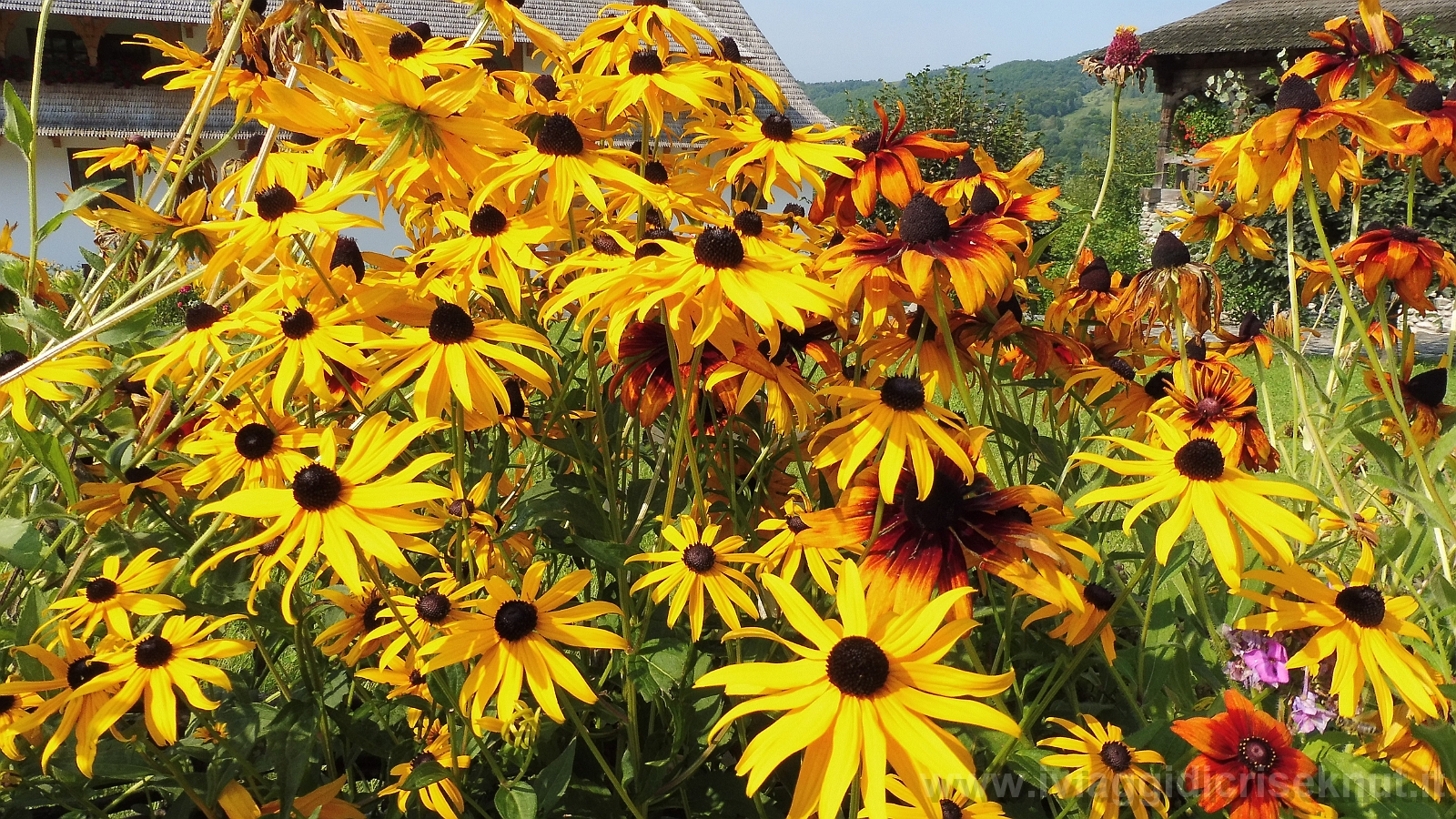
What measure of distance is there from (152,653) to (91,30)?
43.8 feet

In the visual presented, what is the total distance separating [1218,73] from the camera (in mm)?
12594

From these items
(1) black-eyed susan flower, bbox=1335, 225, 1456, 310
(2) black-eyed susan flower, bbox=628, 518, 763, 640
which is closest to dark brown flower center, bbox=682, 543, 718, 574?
(2) black-eyed susan flower, bbox=628, 518, 763, 640

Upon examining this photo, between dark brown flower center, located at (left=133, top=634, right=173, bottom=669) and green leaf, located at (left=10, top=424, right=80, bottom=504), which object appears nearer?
green leaf, located at (left=10, top=424, right=80, bottom=504)

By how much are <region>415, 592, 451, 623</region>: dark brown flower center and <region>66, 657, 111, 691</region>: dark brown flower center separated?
34cm

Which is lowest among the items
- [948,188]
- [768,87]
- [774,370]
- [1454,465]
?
[1454,465]

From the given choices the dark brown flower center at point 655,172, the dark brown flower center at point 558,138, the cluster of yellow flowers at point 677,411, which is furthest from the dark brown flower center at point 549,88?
the dark brown flower center at point 558,138

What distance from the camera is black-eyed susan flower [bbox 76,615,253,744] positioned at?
0.96m

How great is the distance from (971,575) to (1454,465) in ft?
2.43

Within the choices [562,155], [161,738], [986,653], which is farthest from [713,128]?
[161,738]

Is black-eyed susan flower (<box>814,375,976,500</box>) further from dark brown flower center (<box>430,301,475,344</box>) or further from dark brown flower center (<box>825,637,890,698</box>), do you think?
dark brown flower center (<box>430,301,475,344</box>)

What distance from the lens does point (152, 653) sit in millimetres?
1016

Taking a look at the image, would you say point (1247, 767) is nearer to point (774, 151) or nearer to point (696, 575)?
point (696, 575)

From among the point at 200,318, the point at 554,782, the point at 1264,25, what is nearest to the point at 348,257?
the point at 200,318

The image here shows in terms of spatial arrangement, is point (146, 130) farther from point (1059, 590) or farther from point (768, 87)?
point (1059, 590)
